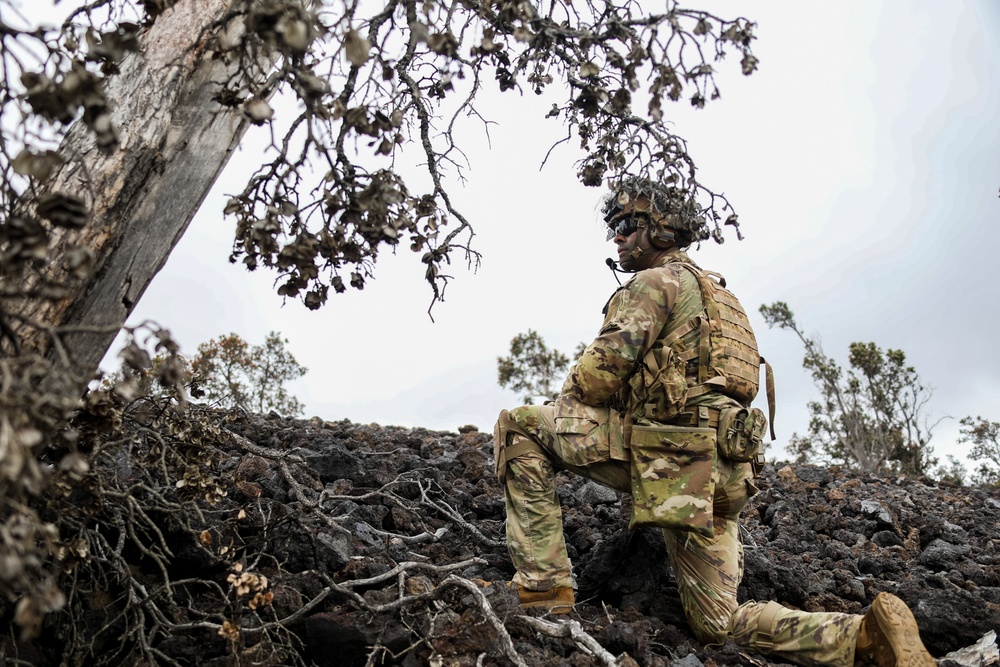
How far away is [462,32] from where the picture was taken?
15.8 feet

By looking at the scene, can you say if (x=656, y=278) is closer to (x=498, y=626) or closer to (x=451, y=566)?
(x=451, y=566)

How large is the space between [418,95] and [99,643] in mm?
2903

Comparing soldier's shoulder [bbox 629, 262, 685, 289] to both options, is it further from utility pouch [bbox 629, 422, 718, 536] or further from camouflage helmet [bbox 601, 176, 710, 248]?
utility pouch [bbox 629, 422, 718, 536]

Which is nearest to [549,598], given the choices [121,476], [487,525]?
[487,525]

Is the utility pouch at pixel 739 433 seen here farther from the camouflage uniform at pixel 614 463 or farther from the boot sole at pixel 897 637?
the boot sole at pixel 897 637

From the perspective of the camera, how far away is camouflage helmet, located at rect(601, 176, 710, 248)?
3.95 metres

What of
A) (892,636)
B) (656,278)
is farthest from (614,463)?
(892,636)

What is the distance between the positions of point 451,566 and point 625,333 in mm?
1409

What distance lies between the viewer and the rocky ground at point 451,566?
3.57 m

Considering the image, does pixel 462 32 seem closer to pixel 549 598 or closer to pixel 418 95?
pixel 418 95

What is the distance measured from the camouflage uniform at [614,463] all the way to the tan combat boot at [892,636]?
1.91 feet

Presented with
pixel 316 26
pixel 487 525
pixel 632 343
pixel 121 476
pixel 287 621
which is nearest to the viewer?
pixel 316 26

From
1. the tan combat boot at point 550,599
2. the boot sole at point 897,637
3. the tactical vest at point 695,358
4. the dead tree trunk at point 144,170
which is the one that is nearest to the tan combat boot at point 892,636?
the boot sole at point 897,637

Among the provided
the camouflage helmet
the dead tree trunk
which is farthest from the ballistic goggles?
the dead tree trunk
